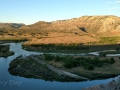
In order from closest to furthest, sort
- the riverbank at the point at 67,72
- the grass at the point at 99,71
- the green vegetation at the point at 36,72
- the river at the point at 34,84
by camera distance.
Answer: the river at the point at 34,84
the green vegetation at the point at 36,72
the riverbank at the point at 67,72
the grass at the point at 99,71

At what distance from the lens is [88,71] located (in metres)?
55.3

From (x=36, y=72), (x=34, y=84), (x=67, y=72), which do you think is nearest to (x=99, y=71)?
(x=67, y=72)

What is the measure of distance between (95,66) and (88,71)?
629 centimetres

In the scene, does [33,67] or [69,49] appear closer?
[33,67]

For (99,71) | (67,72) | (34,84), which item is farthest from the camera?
(99,71)

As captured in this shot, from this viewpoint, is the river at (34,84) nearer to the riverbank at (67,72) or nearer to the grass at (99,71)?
the riverbank at (67,72)

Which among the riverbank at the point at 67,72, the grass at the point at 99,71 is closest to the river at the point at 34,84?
the riverbank at the point at 67,72

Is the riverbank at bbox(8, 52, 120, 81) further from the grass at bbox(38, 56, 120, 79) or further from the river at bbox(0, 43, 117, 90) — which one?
the river at bbox(0, 43, 117, 90)

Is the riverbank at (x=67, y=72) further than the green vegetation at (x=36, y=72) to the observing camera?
Yes

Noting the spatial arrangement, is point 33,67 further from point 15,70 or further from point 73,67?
point 73,67

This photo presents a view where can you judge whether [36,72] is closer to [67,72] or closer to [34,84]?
[67,72]

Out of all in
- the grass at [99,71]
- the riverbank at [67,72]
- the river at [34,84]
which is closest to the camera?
the river at [34,84]

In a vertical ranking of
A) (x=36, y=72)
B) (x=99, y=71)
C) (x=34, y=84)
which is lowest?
(x=99, y=71)

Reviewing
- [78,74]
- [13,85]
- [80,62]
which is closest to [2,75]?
[13,85]
